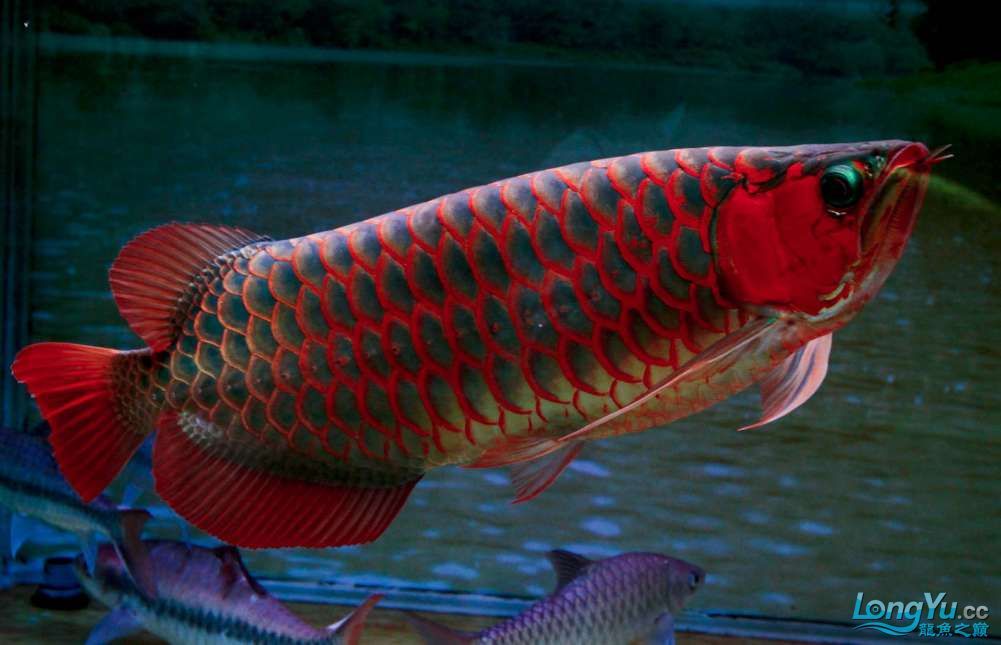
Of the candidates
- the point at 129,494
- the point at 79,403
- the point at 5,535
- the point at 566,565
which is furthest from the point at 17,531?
the point at 79,403

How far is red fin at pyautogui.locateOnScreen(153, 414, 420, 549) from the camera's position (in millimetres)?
683

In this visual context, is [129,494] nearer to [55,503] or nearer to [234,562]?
[55,503]

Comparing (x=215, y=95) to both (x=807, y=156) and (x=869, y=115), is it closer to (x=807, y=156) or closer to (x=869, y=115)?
(x=869, y=115)

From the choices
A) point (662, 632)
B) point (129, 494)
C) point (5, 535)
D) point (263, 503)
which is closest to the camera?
point (263, 503)

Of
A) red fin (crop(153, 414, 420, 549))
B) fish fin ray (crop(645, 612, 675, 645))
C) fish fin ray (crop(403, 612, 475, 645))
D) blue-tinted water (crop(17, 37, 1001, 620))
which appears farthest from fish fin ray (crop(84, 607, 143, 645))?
red fin (crop(153, 414, 420, 549))

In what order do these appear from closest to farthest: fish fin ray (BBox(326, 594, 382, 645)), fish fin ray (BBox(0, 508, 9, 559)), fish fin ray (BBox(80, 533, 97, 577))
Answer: fish fin ray (BBox(326, 594, 382, 645)) < fish fin ray (BBox(80, 533, 97, 577)) < fish fin ray (BBox(0, 508, 9, 559))

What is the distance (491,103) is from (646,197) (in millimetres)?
1039

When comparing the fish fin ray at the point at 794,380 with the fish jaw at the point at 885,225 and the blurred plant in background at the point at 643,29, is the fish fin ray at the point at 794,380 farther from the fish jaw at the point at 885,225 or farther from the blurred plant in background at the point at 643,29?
the blurred plant in background at the point at 643,29

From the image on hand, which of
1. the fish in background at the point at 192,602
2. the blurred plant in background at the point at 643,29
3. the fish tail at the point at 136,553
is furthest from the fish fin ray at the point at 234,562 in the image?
the blurred plant in background at the point at 643,29

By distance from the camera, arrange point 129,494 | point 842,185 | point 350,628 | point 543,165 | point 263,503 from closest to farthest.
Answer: point 842,185 → point 263,503 → point 350,628 → point 543,165 → point 129,494

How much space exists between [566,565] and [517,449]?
1012mm

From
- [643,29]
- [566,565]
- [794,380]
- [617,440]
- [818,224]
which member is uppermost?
[643,29]

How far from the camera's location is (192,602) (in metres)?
1.63

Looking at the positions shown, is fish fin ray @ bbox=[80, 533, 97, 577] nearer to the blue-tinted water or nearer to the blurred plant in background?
the blue-tinted water
